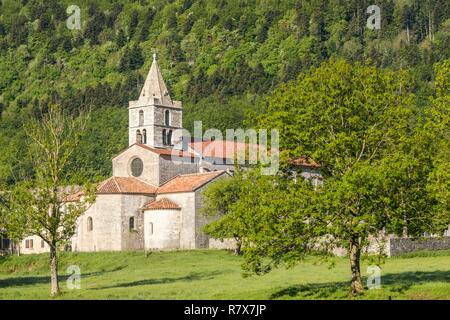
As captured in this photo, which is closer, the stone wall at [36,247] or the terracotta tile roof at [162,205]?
the terracotta tile roof at [162,205]

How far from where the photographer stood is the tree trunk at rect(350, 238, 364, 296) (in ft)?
120

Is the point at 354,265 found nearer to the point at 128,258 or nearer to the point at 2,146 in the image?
the point at 128,258

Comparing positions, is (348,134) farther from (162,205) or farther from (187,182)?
(187,182)

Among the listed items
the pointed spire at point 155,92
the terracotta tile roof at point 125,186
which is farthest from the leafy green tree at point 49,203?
the pointed spire at point 155,92

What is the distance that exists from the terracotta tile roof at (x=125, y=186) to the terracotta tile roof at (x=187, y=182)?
4.46ft

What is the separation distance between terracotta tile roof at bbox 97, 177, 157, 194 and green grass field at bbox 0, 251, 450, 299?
8470 mm

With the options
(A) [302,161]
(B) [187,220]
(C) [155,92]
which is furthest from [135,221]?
(A) [302,161]

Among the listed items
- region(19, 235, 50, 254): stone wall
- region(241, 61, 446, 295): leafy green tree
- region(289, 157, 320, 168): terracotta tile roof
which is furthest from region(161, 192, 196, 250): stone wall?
region(241, 61, 446, 295): leafy green tree

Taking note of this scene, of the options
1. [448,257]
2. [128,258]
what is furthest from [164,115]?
[448,257]

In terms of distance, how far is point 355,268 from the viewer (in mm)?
37250

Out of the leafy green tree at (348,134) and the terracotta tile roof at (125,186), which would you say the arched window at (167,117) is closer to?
the terracotta tile roof at (125,186)

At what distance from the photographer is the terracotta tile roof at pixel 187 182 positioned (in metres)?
77.1

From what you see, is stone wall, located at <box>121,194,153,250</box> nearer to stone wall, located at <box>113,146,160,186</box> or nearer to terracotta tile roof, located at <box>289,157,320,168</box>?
stone wall, located at <box>113,146,160,186</box>

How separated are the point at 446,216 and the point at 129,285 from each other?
1896 cm
